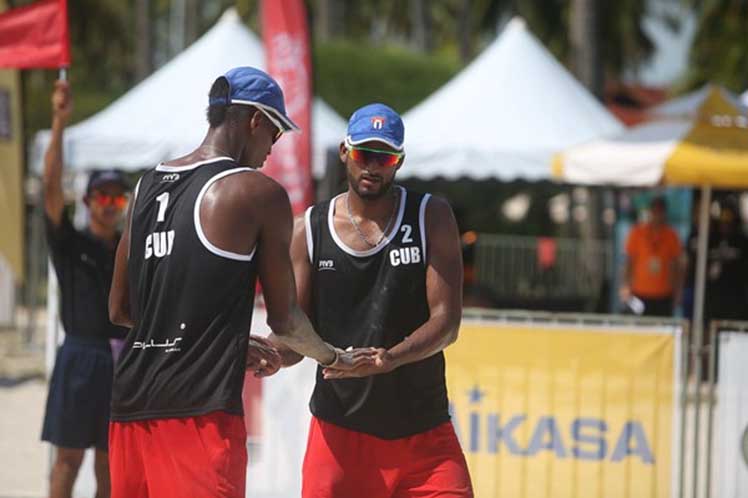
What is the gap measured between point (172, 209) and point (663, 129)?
29.5 ft

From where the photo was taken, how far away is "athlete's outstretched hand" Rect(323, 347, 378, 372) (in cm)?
435

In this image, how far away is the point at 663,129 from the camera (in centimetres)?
1230

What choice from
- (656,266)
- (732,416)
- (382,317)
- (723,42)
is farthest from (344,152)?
(723,42)

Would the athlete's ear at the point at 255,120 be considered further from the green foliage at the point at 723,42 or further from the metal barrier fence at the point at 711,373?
the green foliage at the point at 723,42

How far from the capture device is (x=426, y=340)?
4.62 metres

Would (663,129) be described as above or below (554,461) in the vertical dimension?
above

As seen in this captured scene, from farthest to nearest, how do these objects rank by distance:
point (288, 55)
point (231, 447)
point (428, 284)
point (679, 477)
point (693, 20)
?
1. point (693, 20)
2. point (288, 55)
3. point (679, 477)
4. point (428, 284)
5. point (231, 447)

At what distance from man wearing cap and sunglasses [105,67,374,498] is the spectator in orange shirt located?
395 inches

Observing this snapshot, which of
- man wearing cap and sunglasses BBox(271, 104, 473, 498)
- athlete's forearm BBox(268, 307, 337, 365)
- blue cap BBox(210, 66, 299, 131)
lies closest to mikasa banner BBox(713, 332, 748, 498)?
man wearing cap and sunglasses BBox(271, 104, 473, 498)

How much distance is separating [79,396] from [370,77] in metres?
23.4

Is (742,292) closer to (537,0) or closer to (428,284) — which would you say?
(428,284)

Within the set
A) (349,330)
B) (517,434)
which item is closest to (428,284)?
(349,330)

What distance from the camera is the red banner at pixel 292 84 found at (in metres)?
11.4

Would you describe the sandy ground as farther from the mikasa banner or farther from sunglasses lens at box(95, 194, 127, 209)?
sunglasses lens at box(95, 194, 127, 209)
